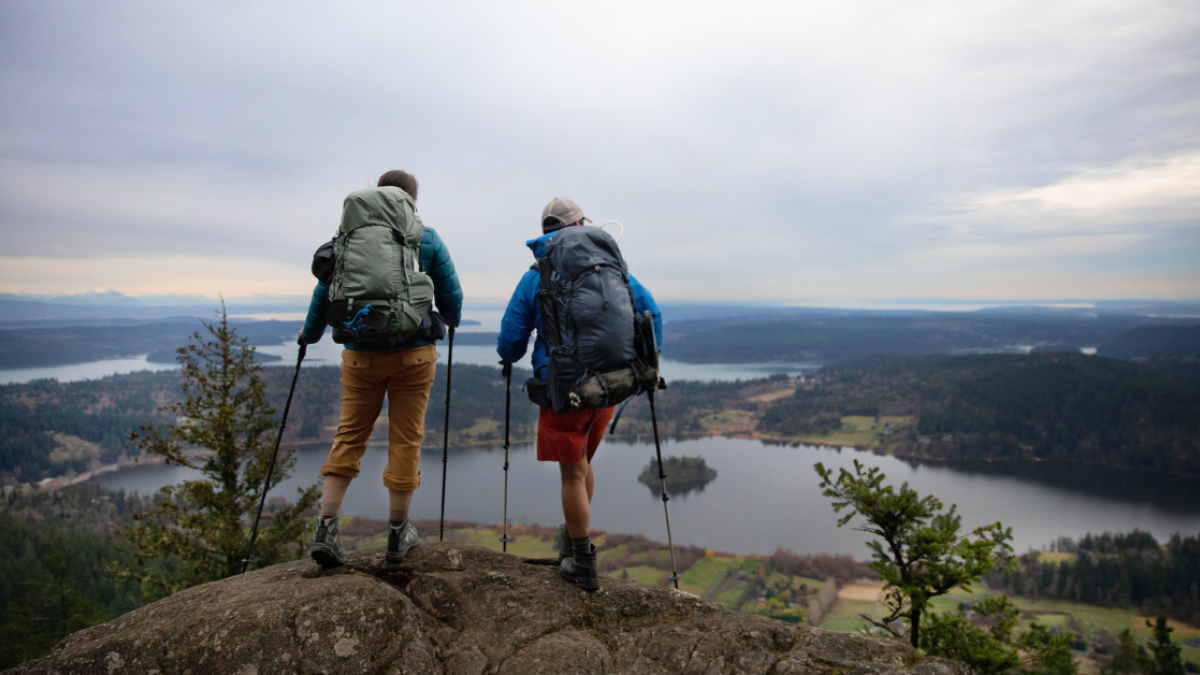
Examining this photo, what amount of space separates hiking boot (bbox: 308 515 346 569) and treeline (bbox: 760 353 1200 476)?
111251mm

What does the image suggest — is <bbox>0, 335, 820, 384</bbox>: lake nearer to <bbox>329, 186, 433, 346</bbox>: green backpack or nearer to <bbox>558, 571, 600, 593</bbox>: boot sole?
<bbox>329, 186, 433, 346</bbox>: green backpack

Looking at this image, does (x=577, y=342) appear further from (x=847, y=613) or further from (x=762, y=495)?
(x=762, y=495)

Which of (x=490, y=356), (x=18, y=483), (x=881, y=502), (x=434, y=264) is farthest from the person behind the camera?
(x=490, y=356)

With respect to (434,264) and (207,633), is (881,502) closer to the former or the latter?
(434,264)

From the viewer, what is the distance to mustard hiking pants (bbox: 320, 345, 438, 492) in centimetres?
369

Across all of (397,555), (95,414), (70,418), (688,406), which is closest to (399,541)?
(397,555)

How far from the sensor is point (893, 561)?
20.1 ft

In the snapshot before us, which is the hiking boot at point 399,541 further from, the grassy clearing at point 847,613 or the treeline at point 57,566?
the grassy clearing at point 847,613

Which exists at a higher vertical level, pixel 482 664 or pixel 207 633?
pixel 207 633

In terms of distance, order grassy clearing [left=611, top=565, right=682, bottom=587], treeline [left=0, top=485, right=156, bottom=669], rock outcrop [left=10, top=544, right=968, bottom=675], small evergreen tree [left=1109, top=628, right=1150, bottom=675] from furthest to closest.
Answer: grassy clearing [left=611, top=565, right=682, bottom=587] < small evergreen tree [left=1109, top=628, right=1150, bottom=675] < treeline [left=0, top=485, right=156, bottom=669] < rock outcrop [left=10, top=544, right=968, bottom=675]

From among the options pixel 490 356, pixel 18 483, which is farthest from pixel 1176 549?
pixel 18 483

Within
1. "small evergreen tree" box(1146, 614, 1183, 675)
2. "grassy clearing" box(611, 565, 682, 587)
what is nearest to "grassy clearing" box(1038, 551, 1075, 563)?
"small evergreen tree" box(1146, 614, 1183, 675)

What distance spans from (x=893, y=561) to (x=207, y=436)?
1230cm

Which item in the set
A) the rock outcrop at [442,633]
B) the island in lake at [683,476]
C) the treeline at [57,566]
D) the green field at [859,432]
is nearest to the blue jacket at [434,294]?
the rock outcrop at [442,633]
